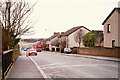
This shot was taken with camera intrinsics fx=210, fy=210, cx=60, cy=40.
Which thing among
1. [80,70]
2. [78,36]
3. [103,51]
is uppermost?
[78,36]

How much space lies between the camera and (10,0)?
70.1 feet

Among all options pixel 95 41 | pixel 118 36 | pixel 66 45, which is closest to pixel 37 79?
pixel 118 36

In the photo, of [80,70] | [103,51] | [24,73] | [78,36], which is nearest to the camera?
[24,73]

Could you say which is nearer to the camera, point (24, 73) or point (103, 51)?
point (24, 73)

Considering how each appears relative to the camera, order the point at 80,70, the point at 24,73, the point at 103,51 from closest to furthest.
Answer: the point at 24,73 → the point at 80,70 → the point at 103,51

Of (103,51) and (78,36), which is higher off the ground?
(78,36)

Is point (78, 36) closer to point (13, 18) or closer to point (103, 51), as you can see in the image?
point (103, 51)

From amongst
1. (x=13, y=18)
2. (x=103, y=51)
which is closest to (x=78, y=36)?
(x=103, y=51)

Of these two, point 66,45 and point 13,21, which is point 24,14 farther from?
point 66,45

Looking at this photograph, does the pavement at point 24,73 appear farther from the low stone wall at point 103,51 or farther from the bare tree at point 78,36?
the bare tree at point 78,36

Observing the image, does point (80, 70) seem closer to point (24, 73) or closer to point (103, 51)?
point (24, 73)

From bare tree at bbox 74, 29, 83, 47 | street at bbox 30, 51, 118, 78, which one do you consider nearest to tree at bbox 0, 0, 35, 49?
street at bbox 30, 51, 118, 78

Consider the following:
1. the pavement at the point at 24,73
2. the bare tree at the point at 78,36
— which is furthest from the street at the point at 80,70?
the bare tree at the point at 78,36

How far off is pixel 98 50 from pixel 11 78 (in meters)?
26.5
